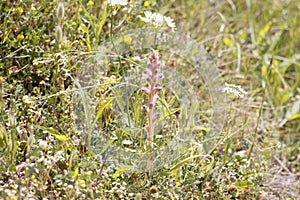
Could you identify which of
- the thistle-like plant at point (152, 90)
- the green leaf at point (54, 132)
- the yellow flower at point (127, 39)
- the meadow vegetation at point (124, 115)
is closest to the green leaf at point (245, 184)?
the meadow vegetation at point (124, 115)

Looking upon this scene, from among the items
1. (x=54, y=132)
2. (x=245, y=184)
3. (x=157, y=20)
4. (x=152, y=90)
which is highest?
(x=157, y=20)

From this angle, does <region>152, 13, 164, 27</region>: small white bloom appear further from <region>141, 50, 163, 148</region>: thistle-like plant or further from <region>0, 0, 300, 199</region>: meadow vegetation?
<region>141, 50, 163, 148</region>: thistle-like plant

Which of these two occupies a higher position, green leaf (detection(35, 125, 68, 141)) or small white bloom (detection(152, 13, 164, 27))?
small white bloom (detection(152, 13, 164, 27))

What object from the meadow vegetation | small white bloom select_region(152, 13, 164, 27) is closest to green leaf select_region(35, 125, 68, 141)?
the meadow vegetation

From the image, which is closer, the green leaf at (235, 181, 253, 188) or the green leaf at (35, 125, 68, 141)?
the green leaf at (35, 125, 68, 141)

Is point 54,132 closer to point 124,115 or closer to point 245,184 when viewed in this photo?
point 124,115

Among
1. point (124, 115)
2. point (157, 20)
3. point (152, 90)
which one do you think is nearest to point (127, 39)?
point (157, 20)

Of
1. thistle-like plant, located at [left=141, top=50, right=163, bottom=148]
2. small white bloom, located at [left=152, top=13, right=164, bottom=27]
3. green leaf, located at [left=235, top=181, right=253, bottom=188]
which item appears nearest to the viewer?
thistle-like plant, located at [left=141, top=50, right=163, bottom=148]

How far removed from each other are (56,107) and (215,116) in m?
0.78

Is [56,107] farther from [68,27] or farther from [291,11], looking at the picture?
[291,11]

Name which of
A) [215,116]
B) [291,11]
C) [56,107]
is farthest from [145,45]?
[291,11]

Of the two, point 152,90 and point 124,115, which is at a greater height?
point 152,90

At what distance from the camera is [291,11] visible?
394 cm

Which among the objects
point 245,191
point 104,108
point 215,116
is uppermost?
point 104,108
